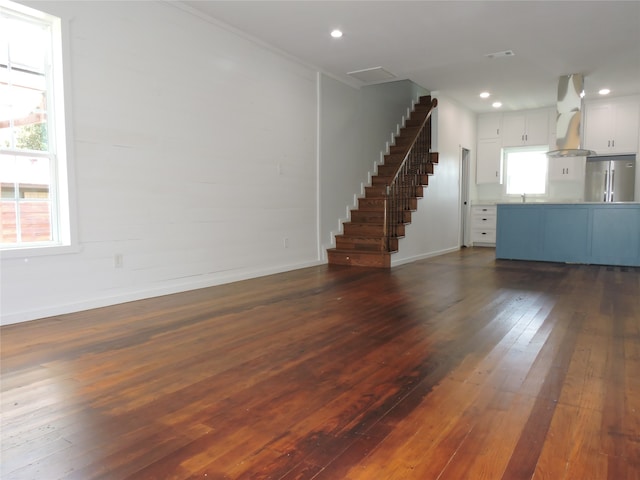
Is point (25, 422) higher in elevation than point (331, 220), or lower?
lower

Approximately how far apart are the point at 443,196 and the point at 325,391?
6614mm

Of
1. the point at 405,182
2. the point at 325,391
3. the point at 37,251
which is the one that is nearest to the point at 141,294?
the point at 37,251

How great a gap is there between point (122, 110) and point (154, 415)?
282cm

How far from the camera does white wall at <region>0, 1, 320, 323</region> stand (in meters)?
3.37

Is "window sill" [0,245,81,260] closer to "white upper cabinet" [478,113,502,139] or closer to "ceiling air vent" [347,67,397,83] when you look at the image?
"ceiling air vent" [347,67,397,83]

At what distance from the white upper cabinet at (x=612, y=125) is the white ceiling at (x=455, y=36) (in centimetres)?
113

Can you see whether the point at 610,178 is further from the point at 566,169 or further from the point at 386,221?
the point at 386,221

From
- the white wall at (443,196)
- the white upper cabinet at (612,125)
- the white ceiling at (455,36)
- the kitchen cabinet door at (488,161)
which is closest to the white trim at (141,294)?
the white wall at (443,196)

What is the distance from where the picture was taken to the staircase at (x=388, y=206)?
624 cm

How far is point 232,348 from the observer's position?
2.54m

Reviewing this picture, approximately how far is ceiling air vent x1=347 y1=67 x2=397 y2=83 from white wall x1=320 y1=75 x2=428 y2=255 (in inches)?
9.8

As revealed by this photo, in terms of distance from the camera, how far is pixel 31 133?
323 cm

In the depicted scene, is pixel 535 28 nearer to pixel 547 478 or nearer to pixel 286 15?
pixel 286 15

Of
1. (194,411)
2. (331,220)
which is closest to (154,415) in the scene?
(194,411)
